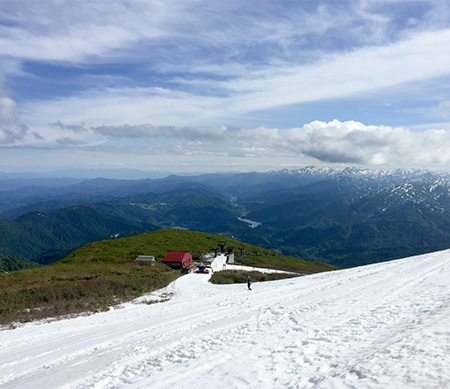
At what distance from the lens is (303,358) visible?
955 cm

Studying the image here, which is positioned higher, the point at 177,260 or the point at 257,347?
the point at 257,347

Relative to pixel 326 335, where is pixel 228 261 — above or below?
below

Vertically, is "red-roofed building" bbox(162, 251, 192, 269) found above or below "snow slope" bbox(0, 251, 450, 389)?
below

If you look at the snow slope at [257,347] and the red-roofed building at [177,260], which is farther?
the red-roofed building at [177,260]

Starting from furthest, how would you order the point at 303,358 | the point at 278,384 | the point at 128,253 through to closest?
the point at 128,253, the point at 303,358, the point at 278,384

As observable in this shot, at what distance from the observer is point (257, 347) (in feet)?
37.2

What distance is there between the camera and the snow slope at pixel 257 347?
805 cm

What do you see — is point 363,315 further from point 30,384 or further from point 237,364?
point 30,384

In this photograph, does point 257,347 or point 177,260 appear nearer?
point 257,347

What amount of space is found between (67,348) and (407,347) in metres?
13.7

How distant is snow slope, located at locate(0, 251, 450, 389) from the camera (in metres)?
8.05

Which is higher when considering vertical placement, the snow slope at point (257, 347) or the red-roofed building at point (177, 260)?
the snow slope at point (257, 347)

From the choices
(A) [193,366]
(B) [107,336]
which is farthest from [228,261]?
(A) [193,366]

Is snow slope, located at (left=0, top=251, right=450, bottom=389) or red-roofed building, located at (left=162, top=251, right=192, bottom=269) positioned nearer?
snow slope, located at (left=0, top=251, right=450, bottom=389)
